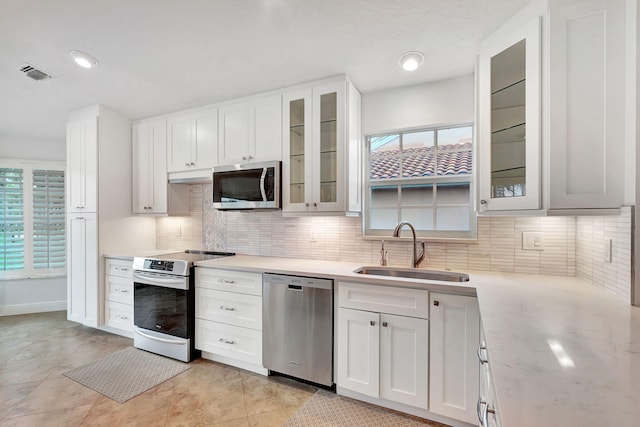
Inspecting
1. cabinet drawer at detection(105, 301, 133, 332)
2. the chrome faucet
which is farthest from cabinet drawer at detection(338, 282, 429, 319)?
cabinet drawer at detection(105, 301, 133, 332)

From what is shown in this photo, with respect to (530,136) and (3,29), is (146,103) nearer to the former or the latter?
(3,29)

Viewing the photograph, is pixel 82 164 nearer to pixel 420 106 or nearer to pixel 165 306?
pixel 165 306

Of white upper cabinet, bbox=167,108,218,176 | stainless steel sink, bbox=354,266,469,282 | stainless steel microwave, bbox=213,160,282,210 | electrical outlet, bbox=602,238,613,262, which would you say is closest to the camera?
electrical outlet, bbox=602,238,613,262

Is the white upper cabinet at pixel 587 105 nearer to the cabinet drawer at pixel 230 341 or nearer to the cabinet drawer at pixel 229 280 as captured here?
the cabinet drawer at pixel 229 280

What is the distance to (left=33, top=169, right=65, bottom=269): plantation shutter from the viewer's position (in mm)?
4035

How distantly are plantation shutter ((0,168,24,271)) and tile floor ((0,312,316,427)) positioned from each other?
1687 millimetres

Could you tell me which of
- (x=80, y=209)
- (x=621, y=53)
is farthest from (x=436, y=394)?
(x=80, y=209)

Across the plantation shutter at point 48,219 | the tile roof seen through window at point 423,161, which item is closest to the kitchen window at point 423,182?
the tile roof seen through window at point 423,161

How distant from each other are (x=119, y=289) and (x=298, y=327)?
2.15m

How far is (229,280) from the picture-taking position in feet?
8.00

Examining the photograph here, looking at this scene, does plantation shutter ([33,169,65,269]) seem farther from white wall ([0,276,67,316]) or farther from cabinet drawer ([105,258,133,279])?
cabinet drawer ([105,258,133,279])

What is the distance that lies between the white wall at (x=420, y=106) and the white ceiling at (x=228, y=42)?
9 cm

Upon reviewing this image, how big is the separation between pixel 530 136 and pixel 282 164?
1.78m

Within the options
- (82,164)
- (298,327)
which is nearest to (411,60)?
(298,327)
